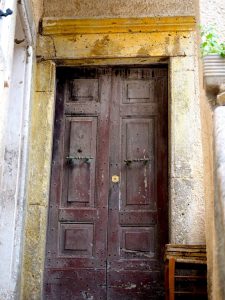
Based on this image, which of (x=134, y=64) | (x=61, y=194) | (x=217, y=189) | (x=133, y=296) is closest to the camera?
(x=217, y=189)

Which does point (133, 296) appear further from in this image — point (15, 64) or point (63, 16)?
point (63, 16)

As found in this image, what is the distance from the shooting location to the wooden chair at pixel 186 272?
364cm

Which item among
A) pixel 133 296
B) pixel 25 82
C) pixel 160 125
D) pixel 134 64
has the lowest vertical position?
pixel 133 296

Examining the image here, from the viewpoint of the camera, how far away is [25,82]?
→ 4.48 meters

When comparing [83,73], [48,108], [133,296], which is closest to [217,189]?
[133,296]

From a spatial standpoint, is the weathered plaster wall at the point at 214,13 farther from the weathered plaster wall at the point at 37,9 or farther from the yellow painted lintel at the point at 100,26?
the weathered plaster wall at the point at 37,9

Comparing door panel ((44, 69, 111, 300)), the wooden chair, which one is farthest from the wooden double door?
the wooden chair

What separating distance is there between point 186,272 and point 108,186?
1319 mm

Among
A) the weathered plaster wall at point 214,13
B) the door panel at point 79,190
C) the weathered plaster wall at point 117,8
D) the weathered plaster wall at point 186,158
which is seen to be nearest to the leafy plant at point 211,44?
the weathered plaster wall at point 214,13

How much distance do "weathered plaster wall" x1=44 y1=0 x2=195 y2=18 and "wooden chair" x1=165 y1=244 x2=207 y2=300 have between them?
103 inches

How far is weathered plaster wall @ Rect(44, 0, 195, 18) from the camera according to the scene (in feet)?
16.6

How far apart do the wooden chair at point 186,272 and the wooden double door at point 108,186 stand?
0.74 metres

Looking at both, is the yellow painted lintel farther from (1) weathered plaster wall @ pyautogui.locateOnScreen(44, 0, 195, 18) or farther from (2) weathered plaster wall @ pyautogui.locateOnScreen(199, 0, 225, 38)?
(2) weathered plaster wall @ pyautogui.locateOnScreen(199, 0, 225, 38)

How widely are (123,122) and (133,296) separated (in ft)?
5.70
